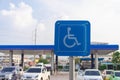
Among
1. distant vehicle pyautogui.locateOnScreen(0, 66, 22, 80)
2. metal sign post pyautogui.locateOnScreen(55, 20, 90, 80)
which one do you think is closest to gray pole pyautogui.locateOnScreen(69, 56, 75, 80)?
metal sign post pyautogui.locateOnScreen(55, 20, 90, 80)

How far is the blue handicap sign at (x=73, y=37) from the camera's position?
15.0 feet

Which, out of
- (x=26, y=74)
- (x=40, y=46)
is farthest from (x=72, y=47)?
(x=40, y=46)

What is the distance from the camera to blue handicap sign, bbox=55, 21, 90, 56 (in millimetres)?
4562

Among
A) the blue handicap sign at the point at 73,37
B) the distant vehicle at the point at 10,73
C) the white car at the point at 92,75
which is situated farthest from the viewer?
the distant vehicle at the point at 10,73

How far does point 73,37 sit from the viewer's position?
4.56m

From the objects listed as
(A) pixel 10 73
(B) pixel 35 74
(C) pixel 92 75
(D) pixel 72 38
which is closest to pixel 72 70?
(D) pixel 72 38

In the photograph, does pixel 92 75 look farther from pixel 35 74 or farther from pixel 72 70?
pixel 72 70

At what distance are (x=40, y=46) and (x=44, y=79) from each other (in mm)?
16431

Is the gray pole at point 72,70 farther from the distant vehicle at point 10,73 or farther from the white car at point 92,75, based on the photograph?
the distant vehicle at point 10,73

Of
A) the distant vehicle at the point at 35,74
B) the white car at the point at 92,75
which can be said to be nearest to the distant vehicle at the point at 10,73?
the distant vehicle at the point at 35,74

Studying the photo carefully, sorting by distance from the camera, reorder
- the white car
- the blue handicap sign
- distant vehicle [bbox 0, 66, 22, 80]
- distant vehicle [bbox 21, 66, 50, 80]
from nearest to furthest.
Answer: the blue handicap sign → the white car → distant vehicle [bbox 21, 66, 50, 80] → distant vehicle [bbox 0, 66, 22, 80]

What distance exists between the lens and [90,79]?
91.0ft

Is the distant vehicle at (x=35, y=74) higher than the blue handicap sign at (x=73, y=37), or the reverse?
the blue handicap sign at (x=73, y=37)

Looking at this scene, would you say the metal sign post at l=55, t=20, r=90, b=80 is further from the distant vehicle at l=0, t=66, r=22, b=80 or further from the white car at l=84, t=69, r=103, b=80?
the distant vehicle at l=0, t=66, r=22, b=80
